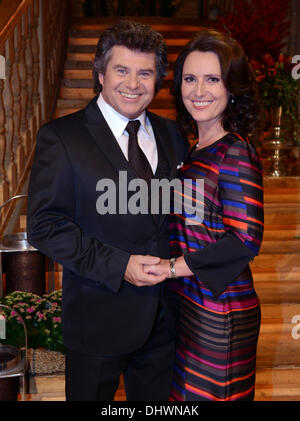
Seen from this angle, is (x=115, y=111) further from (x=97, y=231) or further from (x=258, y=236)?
(x=258, y=236)

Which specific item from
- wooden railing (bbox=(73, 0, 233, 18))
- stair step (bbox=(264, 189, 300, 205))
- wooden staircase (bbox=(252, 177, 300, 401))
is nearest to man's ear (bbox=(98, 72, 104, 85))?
wooden staircase (bbox=(252, 177, 300, 401))

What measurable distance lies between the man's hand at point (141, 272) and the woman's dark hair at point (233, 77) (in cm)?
53

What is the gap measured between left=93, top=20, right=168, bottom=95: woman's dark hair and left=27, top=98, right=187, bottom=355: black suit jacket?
17 centimetres

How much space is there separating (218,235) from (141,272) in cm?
28

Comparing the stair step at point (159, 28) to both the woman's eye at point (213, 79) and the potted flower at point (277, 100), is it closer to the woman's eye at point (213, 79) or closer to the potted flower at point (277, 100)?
the potted flower at point (277, 100)

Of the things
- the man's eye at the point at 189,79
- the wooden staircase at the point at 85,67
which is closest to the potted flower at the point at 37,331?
the man's eye at the point at 189,79

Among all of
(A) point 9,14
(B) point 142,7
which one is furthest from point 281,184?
(B) point 142,7

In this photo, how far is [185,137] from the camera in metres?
2.14

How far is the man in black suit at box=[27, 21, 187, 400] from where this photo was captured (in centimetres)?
177

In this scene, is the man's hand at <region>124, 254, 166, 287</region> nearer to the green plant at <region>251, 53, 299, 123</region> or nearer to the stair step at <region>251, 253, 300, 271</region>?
the stair step at <region>251, 253, 300, 271</region>

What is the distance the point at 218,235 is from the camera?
1809mm

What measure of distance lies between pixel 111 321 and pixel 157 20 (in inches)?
243

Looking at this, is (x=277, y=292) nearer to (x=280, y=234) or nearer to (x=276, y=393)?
(x=280, y=234)
